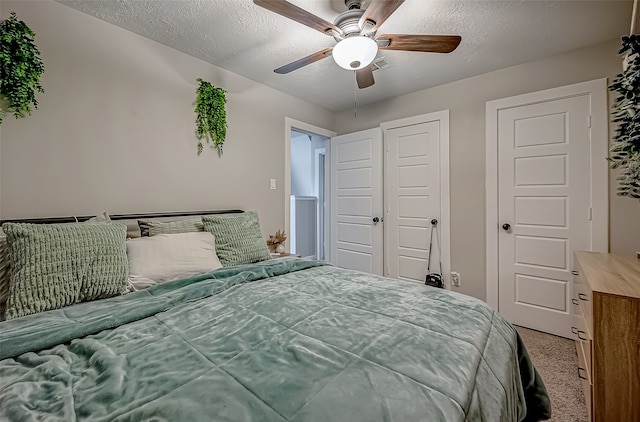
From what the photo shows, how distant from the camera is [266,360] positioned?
819 millimetres

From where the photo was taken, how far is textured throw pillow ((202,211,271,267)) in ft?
6.80

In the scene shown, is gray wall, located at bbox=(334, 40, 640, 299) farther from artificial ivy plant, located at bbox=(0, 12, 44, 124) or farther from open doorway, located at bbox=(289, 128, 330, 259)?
artificial ivy plant, located at bbox=(0, 12, 44, 124)

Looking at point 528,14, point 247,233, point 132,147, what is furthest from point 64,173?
point 528,14

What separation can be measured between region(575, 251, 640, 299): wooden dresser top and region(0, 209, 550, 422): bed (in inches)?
19.7

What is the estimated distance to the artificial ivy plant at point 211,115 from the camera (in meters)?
2.54

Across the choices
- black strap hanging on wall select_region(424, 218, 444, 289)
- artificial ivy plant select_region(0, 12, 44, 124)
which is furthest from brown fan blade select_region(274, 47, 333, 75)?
black strap hanging on wall select_region(424, 218, 444, 289)

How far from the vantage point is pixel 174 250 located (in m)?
1.75

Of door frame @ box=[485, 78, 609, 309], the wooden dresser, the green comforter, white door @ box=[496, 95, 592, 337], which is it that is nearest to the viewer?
the green comforter

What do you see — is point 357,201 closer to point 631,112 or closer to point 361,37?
point 361,37

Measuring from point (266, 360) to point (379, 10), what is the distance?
173 centimetres

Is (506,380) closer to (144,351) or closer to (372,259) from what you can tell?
(144,351)

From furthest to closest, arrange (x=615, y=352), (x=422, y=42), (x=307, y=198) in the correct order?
(x=307, y=198) → (x=422, y=42) → (x=615, y=352)

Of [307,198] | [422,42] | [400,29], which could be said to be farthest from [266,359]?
[307,198]

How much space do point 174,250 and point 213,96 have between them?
1597mm
